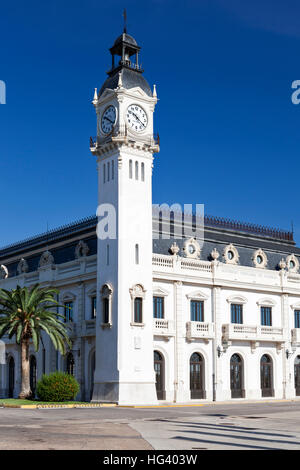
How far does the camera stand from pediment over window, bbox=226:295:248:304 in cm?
5506

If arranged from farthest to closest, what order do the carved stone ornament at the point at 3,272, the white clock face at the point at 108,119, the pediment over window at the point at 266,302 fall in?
the carved stone ornament at the point at 3,272
the pediment over window at the point at 266,302
the white clock face at the point at 108,119

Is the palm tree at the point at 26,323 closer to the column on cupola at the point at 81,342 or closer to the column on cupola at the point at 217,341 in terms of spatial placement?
the column on cupola at the point at 81,342

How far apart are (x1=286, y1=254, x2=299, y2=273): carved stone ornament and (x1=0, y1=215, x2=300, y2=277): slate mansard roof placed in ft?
2.92

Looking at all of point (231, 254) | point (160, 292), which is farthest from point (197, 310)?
point (231, 254)

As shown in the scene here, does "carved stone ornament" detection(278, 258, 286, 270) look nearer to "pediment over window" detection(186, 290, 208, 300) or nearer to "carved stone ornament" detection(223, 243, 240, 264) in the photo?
"carved stone ornament" detection(223, 243, 240, 264)

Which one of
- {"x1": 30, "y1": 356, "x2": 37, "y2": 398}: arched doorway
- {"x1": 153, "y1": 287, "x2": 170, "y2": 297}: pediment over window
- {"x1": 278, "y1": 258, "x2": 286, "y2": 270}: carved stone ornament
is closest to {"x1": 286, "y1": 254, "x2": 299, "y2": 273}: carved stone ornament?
{"x1": 278, "y1": 258, "x2": 286, "y2": 270}: carved stone ornament

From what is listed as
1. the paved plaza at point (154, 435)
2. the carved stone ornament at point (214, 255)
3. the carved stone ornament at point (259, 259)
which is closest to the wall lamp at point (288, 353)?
the carved stone ornament at point (259, 259)

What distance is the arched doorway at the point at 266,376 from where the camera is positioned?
56.4 m

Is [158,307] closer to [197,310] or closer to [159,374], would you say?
[197,310]

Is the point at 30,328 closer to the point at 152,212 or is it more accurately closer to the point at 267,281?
the point at 152,212

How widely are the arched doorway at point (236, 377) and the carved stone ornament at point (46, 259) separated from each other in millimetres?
17348

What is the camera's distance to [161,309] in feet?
165
